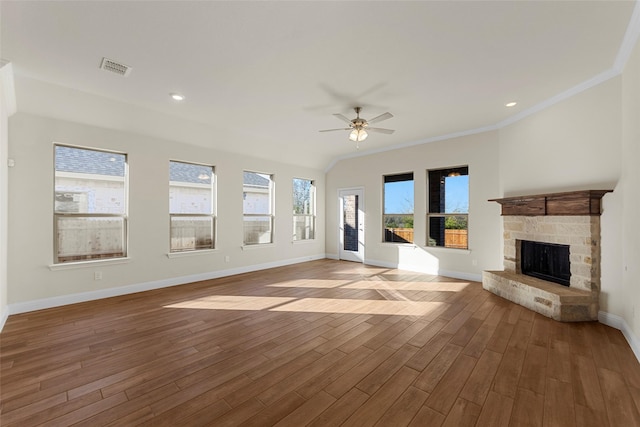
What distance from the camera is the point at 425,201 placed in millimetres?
5820

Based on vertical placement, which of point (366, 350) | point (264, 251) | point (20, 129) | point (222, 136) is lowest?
point (366, 350)

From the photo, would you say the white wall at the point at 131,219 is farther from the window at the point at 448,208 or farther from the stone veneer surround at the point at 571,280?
the stone veneer surround at the point at 571,280

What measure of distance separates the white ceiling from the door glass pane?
11.1ft

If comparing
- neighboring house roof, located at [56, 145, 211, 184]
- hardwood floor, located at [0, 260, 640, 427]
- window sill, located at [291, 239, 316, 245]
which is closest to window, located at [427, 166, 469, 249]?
hardwood floor, located at [0, 260, 640, 427]

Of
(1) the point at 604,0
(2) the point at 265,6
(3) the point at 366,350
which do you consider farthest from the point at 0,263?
(1) the point at 604,0

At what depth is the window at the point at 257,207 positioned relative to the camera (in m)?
6.13

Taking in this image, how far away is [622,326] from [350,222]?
524 cm

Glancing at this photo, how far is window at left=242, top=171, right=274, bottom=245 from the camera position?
6133 mm

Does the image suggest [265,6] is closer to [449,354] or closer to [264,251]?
[449,354]

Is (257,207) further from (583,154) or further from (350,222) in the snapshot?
(583,154)

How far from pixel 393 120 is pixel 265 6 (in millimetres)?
3100

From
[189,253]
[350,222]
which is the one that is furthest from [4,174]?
[350,222]

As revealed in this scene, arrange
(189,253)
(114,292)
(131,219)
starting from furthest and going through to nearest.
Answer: (189,253), (131,219), (114,292)

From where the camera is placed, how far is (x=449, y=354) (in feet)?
8.00
